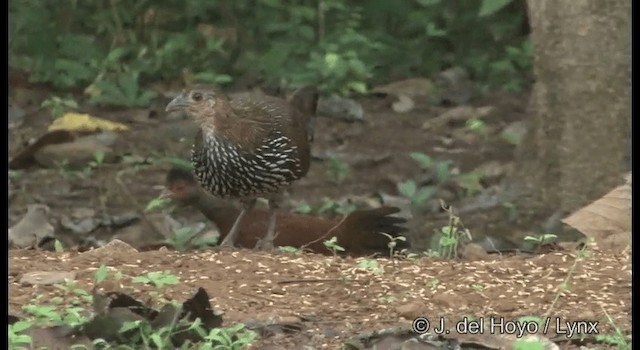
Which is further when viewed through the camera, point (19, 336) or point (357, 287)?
point (357, 287)

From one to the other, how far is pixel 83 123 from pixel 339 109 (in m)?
1.83

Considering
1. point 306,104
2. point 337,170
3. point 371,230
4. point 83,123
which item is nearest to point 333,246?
point 371,230

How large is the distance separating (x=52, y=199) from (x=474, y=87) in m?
2.86

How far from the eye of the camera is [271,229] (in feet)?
16.0

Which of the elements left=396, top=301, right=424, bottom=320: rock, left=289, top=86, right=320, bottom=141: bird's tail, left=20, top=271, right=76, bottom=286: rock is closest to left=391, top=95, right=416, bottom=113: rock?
left=289, top=86, right=320, bottom=141: bird's tail

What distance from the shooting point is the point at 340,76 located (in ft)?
24.4

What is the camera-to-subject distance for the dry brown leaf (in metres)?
3.90

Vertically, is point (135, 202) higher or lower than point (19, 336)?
higher

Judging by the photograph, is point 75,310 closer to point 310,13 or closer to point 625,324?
point 625,324

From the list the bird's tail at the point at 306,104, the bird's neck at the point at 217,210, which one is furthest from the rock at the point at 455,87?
the bird's neck at the point at 217,210

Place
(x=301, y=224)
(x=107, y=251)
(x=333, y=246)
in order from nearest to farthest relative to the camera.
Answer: (x=107, y=251) → (x=333, y=246) → (x=301, y=224)

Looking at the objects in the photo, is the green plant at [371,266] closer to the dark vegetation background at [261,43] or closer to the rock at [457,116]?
the dark vegetation background at [261,43]

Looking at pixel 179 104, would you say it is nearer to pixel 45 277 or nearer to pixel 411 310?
pixel 45 277
